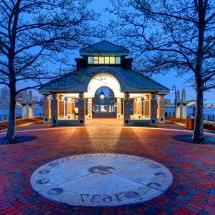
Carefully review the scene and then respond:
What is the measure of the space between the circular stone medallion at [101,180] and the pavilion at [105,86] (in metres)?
7.54

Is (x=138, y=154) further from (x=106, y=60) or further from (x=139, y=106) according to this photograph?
(x=139, y=106)

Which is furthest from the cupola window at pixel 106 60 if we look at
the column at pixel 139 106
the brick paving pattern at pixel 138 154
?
the brick paving pattern at pixel 138 154

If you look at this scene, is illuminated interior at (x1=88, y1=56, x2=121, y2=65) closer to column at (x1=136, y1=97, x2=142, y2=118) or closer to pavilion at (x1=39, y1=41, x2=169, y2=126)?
pavilion at (x1=39, y1=41, x2=169, y2=126)

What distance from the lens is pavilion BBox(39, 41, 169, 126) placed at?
20862 mm

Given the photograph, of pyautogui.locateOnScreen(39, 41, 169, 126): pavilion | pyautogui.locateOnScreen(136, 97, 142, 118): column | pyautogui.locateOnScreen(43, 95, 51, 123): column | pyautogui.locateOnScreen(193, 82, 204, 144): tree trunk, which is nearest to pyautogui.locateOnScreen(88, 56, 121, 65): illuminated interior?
pyautogui.locateOnScreen(39, 41, 169, 126): pavilion

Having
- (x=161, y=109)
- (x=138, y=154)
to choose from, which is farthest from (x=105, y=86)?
(x=138, y=154)

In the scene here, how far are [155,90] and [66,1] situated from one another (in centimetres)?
1297

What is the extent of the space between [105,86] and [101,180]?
22.3m

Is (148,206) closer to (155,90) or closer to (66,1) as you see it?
(66,1)

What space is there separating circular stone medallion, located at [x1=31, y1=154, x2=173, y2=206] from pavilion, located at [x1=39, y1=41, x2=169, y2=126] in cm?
754

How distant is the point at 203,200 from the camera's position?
4.62 metres

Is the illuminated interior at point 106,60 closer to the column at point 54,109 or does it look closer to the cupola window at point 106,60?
the cupola window at point 106,60

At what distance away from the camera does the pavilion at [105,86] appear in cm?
2086

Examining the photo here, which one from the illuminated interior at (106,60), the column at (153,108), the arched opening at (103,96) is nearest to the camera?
the column at (153,108)
